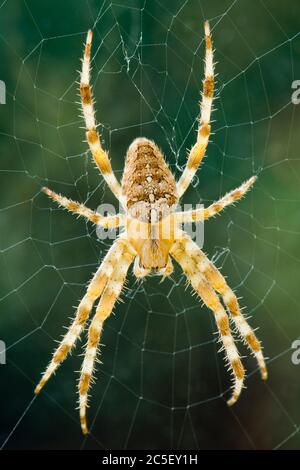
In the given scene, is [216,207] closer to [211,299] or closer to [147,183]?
[147,183]

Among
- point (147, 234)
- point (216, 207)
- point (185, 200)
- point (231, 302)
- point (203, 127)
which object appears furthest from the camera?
point (185, 200)

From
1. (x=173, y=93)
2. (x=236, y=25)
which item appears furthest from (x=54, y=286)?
(x=236, y=25)

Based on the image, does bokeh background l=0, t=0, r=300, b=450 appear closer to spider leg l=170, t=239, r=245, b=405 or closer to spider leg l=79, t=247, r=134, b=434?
spider leg l=170, t=239, r=245, b=405

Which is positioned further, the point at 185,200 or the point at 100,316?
the point at 185,200

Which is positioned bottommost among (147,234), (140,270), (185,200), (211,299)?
(211,299)

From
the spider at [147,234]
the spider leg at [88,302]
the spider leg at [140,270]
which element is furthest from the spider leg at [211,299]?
the spider leg at [88,302]

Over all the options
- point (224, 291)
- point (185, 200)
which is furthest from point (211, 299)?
point (185, 200)

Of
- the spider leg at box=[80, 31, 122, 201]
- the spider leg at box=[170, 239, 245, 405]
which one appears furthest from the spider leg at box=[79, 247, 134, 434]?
the spider leg at box=[80, 31, 122, 201]

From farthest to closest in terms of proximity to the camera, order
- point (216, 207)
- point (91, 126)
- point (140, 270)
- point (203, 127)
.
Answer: point (140, 270)
point (216, 207)
point (203, 127)
point (91, 126)
